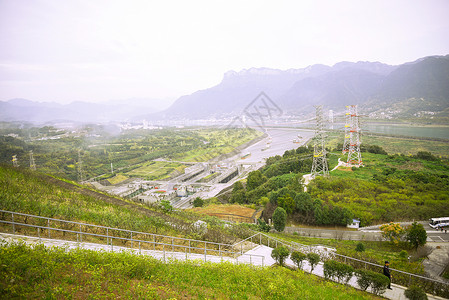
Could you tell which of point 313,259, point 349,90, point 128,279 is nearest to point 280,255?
point 313,259

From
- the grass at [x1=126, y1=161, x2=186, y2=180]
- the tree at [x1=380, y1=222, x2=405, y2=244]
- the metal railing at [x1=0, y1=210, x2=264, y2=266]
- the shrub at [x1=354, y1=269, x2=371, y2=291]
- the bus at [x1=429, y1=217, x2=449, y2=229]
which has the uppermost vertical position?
the metal railing at [x1=0, y1=210, x2=264, y2=266]

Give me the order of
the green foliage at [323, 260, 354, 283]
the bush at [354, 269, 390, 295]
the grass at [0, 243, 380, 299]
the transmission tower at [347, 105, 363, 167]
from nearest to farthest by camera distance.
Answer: the grass at [0, 243, 380, 299], the bush at [354, 269, 390, 295], the green foliage at [323, 260, 354, 283], the transmission tower at [347, 105, 363, 167]

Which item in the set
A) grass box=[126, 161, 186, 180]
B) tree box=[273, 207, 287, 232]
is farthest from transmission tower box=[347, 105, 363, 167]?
grass box=[126, 161, 186, 180]

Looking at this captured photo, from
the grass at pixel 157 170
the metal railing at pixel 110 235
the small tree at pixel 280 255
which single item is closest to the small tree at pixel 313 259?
the small tree at pixel 280 255

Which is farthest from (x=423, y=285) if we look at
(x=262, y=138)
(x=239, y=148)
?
(x=262, y=138)

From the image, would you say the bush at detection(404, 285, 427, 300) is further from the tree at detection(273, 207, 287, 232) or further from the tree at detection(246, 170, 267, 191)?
the tree at detection(246, 170, 267, 191)

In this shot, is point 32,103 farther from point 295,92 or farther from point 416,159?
point 295,92
